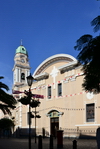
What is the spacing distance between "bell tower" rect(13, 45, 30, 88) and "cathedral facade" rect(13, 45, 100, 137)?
13.6 meters

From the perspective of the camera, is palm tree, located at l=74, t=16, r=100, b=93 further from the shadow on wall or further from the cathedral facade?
the shadow on wall

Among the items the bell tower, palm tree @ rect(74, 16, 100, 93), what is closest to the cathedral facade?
the bell tower

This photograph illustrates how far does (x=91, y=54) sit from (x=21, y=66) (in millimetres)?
44469

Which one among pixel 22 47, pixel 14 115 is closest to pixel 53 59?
pixel 14 115

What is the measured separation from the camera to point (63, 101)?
29.5m

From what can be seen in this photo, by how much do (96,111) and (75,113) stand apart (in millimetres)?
3425

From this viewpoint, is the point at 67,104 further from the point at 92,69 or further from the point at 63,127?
the point at 92,69

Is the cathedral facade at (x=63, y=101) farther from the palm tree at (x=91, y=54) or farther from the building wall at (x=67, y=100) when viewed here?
the palm tree at (x=91, y=54)

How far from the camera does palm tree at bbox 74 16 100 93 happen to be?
8180mm

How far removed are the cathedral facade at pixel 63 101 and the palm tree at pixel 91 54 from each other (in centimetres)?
1627

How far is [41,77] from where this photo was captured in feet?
110

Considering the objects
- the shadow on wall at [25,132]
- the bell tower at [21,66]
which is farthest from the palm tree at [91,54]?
the bell tower at [21,66]

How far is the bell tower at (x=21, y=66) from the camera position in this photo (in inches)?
1969

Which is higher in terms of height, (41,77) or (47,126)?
(41,77)
